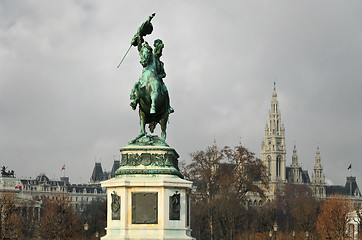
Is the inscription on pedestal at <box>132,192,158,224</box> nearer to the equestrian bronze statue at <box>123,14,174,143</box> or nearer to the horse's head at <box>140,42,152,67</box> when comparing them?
the equestrian bronze statue at <box>123,14,174,143</box>

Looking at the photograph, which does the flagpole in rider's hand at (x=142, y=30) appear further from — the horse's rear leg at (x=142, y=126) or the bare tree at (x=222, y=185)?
the bare tree at (x=222, y=185)

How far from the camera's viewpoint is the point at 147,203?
21.4m

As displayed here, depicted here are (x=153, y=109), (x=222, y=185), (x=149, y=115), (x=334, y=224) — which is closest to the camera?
(x=153, y=109)

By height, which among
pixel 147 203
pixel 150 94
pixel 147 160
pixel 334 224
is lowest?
pixel 334 224

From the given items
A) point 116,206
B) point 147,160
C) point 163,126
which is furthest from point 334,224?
point 116,206

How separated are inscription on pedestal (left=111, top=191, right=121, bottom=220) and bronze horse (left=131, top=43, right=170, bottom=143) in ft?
6.39

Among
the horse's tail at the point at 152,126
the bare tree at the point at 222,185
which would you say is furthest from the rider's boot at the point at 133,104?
the bare tree at the point at 222,185

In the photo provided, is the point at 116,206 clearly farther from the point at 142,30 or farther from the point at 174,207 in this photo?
the point at 142,30

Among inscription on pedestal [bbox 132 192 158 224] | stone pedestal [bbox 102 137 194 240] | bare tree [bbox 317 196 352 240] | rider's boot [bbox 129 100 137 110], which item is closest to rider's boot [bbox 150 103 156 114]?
rider's boot [bbox 129 100 137 110]

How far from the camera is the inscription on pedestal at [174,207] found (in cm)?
2153

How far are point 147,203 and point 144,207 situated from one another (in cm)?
15

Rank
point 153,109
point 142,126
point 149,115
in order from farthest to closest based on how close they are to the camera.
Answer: point 149,115, point 142,126, point 153,109

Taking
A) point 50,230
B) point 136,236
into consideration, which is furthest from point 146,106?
point 50,230

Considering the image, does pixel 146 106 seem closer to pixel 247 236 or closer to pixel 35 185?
pixel 247 236
